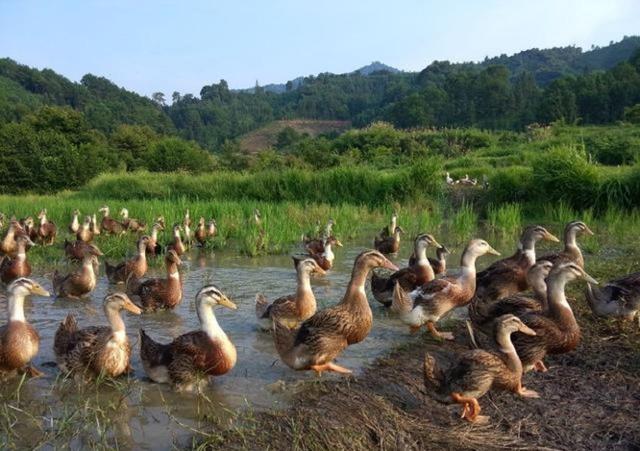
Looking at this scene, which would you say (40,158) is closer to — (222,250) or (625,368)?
(222,250)

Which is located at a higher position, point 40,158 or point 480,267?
point 40,158

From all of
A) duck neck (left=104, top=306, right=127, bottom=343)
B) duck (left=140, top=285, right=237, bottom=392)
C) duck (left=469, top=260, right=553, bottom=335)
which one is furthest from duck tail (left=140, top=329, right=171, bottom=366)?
duck (left=469, top=260, right=553, bottom=335)

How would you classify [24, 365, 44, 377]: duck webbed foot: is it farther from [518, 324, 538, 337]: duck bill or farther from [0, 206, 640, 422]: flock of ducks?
[518, 324, 538, 337]: duck bill

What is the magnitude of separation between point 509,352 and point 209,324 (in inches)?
104

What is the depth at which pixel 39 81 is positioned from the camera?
325ft

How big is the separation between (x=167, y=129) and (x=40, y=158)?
163 feet

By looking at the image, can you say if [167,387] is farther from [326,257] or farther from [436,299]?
[326,257]

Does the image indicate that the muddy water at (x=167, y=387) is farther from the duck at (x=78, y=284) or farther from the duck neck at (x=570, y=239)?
the duck neck at (x=570, y=239)

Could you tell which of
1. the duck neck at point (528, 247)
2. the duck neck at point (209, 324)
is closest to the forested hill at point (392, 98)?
the duck neck at point (528, 247)

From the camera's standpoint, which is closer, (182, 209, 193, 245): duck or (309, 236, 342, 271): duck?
(309, 236, 342, 271): duck

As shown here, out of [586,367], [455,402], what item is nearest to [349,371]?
[455,402]

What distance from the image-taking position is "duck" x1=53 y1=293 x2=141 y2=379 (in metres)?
5.75

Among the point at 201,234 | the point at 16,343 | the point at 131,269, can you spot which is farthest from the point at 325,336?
the point at 201,234

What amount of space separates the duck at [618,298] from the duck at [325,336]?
8.34ft
